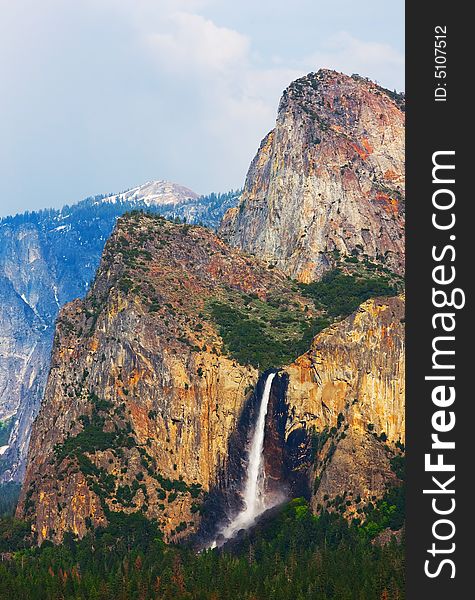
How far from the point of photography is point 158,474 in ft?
589

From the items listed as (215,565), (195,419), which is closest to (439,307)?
(215,565)

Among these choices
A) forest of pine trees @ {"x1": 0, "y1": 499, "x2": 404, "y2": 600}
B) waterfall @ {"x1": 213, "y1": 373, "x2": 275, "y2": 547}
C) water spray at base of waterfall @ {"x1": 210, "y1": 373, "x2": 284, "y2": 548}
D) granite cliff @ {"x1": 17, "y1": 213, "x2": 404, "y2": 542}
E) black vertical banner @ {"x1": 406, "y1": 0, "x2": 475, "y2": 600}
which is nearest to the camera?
black vertical banner @ {"x1": 406, "y1": 0, "x2": 475, "y2": 600}

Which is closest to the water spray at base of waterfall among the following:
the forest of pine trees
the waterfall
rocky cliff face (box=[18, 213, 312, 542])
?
the waterfall

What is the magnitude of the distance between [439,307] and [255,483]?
111m

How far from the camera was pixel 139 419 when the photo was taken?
18488cm

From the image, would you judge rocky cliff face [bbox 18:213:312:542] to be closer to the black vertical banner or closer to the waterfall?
the waterfall

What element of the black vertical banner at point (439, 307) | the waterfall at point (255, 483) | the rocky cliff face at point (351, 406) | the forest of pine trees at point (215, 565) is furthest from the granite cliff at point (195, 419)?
the black vertical banner at point (439, 307)

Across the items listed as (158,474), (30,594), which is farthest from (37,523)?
(30,594)

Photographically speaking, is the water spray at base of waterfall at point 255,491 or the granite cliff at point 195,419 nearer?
the granite cliff at point 195,419

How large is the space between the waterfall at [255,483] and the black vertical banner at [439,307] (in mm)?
102214

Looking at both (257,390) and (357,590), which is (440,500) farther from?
(257,390)

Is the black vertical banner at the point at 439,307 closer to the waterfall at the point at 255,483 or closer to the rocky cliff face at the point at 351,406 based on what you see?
the rocky cliff face at the point at 351,406

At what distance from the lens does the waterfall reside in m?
175

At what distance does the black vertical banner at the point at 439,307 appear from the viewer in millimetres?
71375
